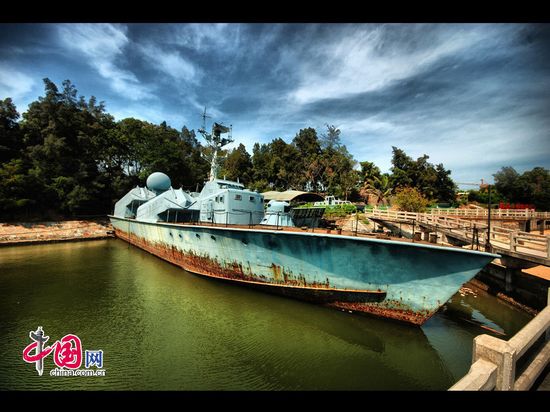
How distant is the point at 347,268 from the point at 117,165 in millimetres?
44945

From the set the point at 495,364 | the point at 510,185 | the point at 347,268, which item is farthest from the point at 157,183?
the point at 510,185

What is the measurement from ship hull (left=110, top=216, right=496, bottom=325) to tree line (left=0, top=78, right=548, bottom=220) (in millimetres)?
22929

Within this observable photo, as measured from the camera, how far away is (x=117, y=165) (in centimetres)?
4106

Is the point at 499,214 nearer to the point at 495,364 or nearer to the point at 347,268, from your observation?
the point at 347,268

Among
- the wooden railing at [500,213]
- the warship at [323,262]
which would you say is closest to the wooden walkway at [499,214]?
the wooden railing at [500,213]

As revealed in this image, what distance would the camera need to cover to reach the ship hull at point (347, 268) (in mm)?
7734

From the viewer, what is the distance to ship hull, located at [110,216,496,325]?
773cm

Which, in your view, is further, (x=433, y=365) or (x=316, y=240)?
(x=316, y=240)

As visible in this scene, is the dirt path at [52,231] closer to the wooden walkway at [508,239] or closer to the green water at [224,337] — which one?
the green water at [224,337]

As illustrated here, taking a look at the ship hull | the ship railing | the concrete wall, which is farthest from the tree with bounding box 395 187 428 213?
the ship railing
